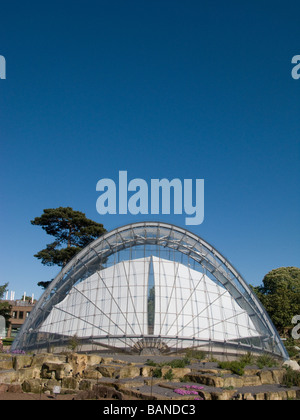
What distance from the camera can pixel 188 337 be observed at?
29.3 meters

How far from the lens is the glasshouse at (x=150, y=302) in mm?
29250

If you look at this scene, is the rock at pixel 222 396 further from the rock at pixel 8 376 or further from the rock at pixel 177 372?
the rock at pixel 8 376

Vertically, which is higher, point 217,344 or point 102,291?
point 102,291

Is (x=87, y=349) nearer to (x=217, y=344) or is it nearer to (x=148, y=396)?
(x=217, y=344)

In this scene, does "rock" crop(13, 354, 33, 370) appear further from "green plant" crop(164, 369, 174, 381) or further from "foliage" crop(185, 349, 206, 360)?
"foliage" crop(185, 349, 206, 360)

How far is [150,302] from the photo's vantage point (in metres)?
31.2

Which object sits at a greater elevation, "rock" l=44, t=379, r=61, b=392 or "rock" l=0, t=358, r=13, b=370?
"rock" l=0, t=358, r=13, b=370

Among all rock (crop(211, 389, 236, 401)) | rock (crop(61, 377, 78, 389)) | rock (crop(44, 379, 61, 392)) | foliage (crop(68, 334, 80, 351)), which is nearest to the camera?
rock (crop(211, 389, 236, 401))

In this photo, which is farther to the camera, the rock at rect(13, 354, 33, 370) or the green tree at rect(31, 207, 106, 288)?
the green tree at rect(31, 207, 106, 288)

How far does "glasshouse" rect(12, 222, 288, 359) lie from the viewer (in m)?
29.2

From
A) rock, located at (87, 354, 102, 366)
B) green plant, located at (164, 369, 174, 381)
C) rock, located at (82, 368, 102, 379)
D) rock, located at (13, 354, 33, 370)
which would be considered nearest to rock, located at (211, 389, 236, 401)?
green plant, located at (164, 369, 174, 381)

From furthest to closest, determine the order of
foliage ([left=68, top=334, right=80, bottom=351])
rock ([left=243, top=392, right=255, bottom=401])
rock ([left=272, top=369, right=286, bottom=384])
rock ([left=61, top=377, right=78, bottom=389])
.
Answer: foliage ([left=68, top=334, right=80, bottom=351]) < rock ([left=272, top=369, right=286, bottom=384]) < rock ([left=61, top=377, right=78, bottom=389]) < rock ([left=243, top=392, right=255, bottom=401])
